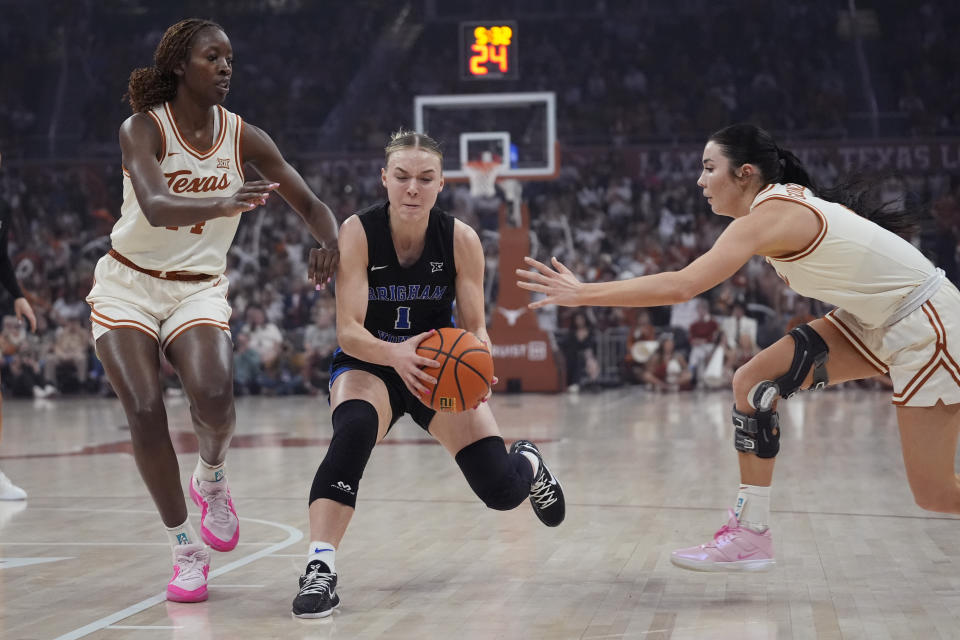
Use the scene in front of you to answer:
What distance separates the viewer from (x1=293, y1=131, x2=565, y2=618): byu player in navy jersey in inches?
151

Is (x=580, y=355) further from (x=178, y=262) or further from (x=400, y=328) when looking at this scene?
(x=178, y=262)

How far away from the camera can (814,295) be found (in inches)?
162

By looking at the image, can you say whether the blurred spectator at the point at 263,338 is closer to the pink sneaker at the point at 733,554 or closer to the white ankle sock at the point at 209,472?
the white ankle sock at the point at 209,472

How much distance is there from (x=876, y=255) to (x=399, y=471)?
14.5ft

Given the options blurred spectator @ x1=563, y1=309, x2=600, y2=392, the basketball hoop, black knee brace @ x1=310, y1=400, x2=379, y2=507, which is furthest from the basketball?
blurred spectator @ x1=563, y1=309, x2=600, y2=392

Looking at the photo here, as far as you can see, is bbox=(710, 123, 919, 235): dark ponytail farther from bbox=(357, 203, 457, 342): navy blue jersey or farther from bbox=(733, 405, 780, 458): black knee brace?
bbox=(357, 203, 457, 342): navy blue jersey

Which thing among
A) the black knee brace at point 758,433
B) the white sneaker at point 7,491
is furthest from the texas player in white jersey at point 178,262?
the white sneaker at point 7,491

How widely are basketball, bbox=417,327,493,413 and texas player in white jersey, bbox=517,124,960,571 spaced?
34 cm

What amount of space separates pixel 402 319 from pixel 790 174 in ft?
5.24

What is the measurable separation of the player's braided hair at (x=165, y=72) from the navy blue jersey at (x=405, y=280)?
0.90 metres

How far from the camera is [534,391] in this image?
1465cm

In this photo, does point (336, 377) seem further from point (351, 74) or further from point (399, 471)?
point (351, 74)

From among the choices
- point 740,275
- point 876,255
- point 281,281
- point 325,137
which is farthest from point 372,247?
point 325,137

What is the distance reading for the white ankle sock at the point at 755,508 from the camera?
4223 millimetres
